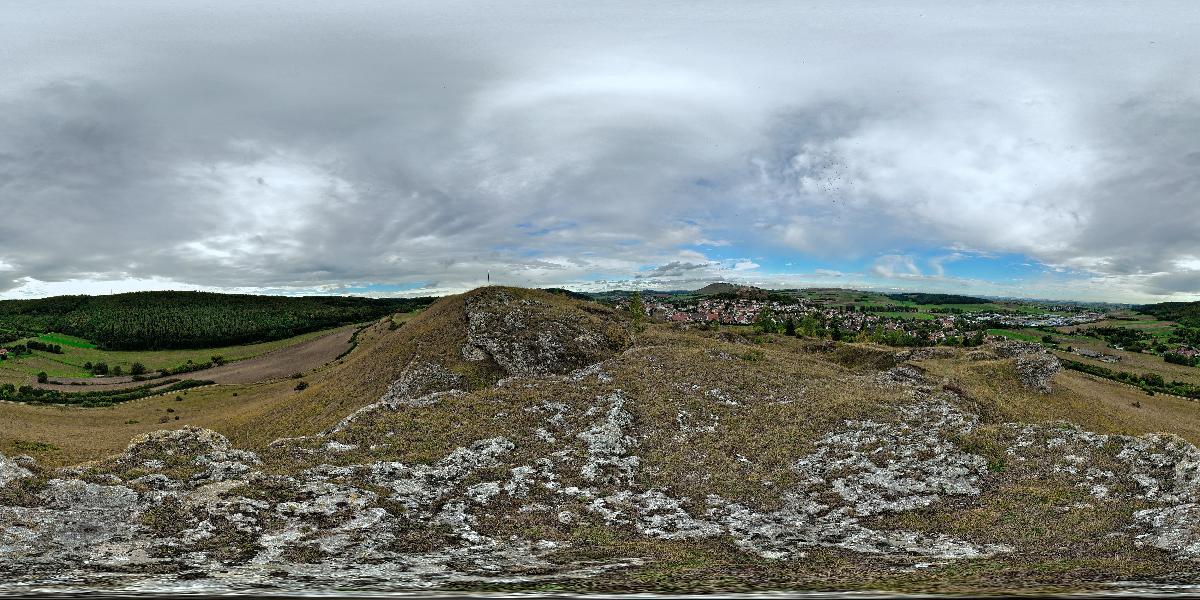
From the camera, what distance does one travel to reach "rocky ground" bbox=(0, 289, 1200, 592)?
34.0 ft

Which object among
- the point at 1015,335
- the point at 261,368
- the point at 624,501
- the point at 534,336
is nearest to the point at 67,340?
the point at 261,368

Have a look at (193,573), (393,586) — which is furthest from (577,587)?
(193,573)

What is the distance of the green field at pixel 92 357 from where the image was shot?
377 feet

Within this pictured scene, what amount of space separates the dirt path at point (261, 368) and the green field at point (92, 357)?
38.4 feet

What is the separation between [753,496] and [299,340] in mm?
172270

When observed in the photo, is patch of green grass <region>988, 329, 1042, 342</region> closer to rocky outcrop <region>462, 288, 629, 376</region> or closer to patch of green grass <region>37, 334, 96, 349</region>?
rocky outcrop <region>462, 288, 629, 376</region>

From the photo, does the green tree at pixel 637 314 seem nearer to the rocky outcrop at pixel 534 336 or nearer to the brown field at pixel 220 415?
the rocky outcrop at pixel 534 336

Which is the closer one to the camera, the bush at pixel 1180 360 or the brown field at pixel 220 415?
the brown field at pixel 220 415

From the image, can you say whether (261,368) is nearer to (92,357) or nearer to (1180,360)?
(92,357)

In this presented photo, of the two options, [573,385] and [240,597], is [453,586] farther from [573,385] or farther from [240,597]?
[573,385]

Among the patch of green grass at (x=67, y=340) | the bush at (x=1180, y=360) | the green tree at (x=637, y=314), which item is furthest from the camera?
the patch of green grass at (x=67, y=340)

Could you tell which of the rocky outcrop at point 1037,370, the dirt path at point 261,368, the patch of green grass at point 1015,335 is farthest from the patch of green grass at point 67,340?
the patch of green grass at point 1015,335

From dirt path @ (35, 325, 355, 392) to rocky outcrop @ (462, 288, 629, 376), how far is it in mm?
65323

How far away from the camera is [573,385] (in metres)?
28.7
